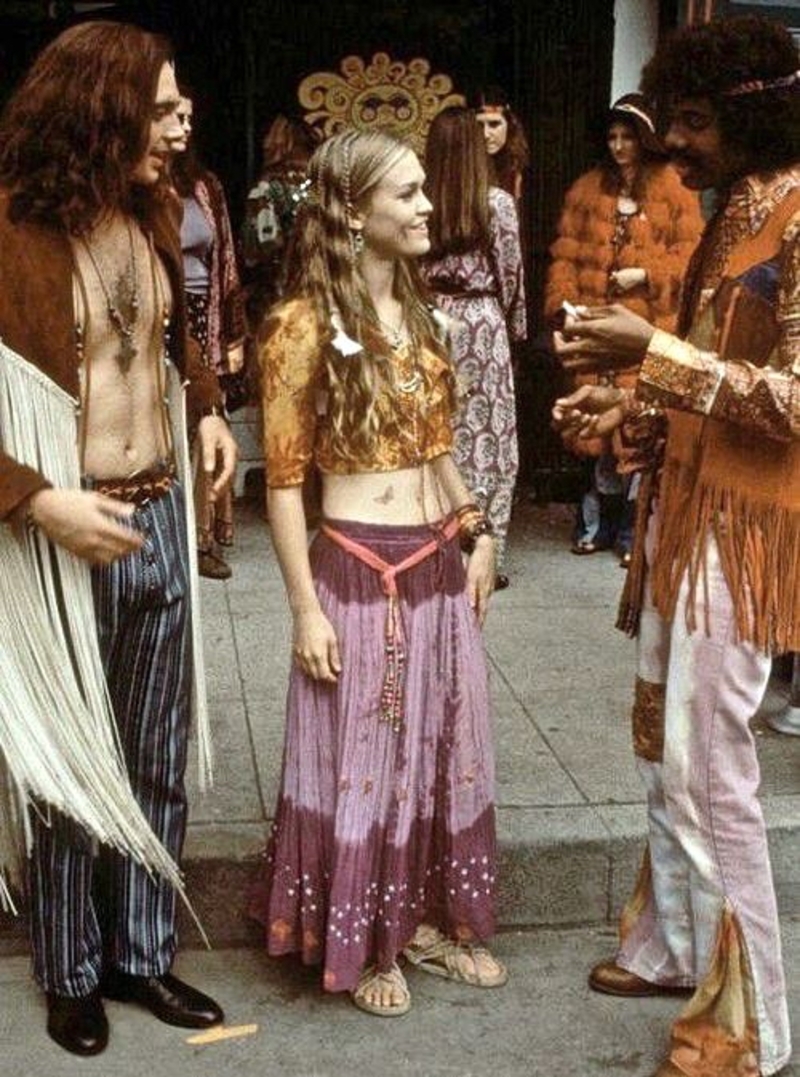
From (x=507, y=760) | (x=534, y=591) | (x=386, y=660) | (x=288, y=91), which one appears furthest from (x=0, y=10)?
(x=386, y=660)

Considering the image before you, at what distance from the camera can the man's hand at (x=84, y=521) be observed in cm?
302

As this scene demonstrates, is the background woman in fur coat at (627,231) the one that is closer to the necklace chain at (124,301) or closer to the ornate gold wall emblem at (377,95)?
the ornate gold wall emblem at (377,95)

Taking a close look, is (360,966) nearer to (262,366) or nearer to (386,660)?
(386,660)

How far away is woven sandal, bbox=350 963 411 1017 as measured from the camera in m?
3.58

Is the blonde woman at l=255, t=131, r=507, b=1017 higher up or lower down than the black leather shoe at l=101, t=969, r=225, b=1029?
higher up

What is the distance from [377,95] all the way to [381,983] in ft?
16.8

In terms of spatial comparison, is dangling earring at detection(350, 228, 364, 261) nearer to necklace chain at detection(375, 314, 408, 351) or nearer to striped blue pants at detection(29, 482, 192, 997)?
necklace chain at detection(375, 314, 408, 351)

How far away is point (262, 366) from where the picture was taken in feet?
11.2

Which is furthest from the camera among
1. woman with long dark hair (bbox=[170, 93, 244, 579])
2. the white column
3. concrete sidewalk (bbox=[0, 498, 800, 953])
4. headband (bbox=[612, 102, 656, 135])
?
the white column

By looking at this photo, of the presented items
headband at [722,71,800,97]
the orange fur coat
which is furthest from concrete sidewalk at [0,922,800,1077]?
the orange fur coat

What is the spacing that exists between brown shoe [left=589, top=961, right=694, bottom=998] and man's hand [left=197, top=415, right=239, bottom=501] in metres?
1.43

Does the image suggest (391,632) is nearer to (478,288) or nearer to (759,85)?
(759,85)

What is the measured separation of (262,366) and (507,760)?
1.70 metres

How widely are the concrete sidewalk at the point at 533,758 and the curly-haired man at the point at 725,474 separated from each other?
2.44 feet
